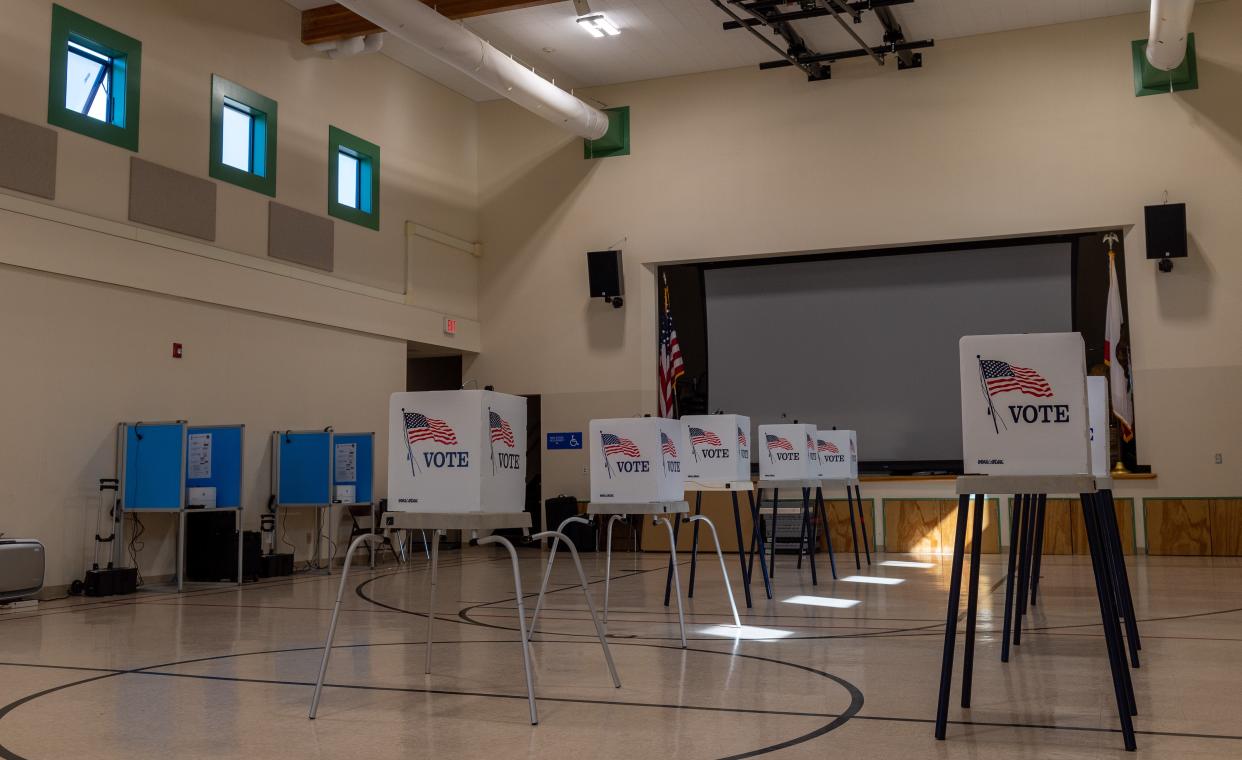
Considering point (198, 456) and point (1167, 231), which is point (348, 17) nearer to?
point (198, 456)

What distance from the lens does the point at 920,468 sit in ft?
50.2

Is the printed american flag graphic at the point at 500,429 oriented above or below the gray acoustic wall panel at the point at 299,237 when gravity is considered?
below

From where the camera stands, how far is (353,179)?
14.9m

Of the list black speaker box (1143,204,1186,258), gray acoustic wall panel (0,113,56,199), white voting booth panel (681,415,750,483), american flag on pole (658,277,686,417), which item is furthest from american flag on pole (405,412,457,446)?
black speaker box (1143,204,1186,258)

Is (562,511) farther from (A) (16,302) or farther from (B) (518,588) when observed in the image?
(B) (518,588)

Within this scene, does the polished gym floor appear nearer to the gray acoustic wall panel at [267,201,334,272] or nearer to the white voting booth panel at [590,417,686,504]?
the white voting booth panel at [590,417,686,504]

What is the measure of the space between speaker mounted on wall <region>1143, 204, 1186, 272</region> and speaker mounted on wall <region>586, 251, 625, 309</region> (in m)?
7.50

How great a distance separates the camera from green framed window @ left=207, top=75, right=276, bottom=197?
40.2 ft

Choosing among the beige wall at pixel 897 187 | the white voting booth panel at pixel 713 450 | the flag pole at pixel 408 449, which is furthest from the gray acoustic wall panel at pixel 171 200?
the flag pole at pixel 408 449

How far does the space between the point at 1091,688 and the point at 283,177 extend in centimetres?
1143

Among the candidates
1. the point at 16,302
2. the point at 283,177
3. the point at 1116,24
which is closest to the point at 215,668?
the point at 16,302

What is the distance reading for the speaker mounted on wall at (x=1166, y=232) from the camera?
13617mm

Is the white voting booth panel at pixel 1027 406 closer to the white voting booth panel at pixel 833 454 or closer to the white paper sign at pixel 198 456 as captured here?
the white voting booth panel at pixel 833 454

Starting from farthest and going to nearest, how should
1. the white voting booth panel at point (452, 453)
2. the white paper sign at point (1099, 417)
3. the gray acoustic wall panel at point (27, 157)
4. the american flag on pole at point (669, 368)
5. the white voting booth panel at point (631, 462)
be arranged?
the american flag on pole at point (669, 368)
the gray acoustic wall panel at point (27, 157)
the white voting booth panel at point (631, 462)
the white paper sign at point (1099, 417)
the white voting booth panel at point (452, 453)
